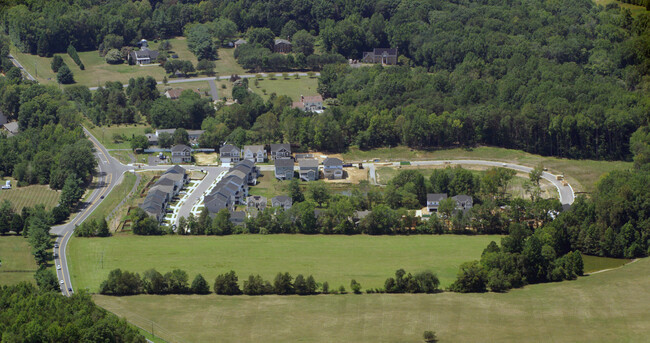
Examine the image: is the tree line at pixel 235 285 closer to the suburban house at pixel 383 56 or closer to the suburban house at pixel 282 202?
the suburban house at pixel 282 202

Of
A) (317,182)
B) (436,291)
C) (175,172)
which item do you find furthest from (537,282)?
(175,172)

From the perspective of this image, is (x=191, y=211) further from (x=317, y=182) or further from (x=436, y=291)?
(x=436, y=291)

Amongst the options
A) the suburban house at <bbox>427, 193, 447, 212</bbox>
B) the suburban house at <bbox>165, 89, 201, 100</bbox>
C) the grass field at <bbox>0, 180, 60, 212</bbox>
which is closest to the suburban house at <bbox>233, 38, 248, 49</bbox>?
the suburban house at <bbox>165, 89, 201, 100</bbox>

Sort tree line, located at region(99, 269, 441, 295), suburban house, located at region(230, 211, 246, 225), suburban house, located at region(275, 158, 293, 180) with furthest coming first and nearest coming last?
suburban house, located at region(275, 158, 293, 180) → suburban house, located at region(230, 211, 246, 225) → tree line, located at region(99, 269, 441, 295)

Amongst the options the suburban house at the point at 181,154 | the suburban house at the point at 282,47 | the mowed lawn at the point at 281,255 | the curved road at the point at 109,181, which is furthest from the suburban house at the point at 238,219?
the suburban house at the point at 282,47

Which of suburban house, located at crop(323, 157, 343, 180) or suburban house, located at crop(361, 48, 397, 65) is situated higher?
suburban house, located at crop(361, 48, 397, 65)

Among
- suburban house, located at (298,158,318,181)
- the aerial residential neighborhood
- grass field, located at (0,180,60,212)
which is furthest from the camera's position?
suburban house, located at (298,158,318,181)

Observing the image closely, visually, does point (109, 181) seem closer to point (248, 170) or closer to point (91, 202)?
point (91, 202)

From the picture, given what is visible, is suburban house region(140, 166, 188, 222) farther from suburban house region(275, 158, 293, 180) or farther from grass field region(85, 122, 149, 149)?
grass field region(85, 122, 149, 149)

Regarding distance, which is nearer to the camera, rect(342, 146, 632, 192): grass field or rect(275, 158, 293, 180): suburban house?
rect(275, 158, 293, 180): suburban house
